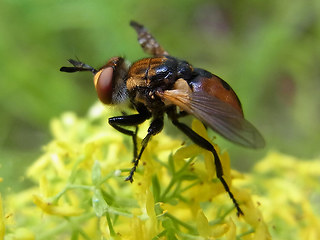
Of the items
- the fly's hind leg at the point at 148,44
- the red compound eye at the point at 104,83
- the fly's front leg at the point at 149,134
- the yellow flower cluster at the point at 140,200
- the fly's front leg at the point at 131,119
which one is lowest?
the yellow flower cluster at the point at 140,200

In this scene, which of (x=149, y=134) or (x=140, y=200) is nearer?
(x=140, y=200)

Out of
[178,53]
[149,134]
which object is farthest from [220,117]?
[178,53]

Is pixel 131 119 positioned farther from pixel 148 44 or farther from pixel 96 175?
pixel 148 44

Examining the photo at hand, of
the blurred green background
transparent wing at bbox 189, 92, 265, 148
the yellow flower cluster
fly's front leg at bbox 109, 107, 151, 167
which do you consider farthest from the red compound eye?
the blurred green background

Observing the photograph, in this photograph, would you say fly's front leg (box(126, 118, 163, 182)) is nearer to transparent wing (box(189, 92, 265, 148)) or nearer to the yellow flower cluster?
the yellow flower cluster

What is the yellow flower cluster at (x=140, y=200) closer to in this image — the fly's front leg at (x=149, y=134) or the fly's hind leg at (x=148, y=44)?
the fly's front leg at (x=149, y=134)

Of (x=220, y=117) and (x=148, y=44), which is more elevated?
(x=148, y=44)

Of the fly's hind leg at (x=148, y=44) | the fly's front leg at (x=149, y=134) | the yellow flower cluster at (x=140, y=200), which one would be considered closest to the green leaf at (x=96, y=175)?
the yellow flower cluster at (x=140, y=200)
